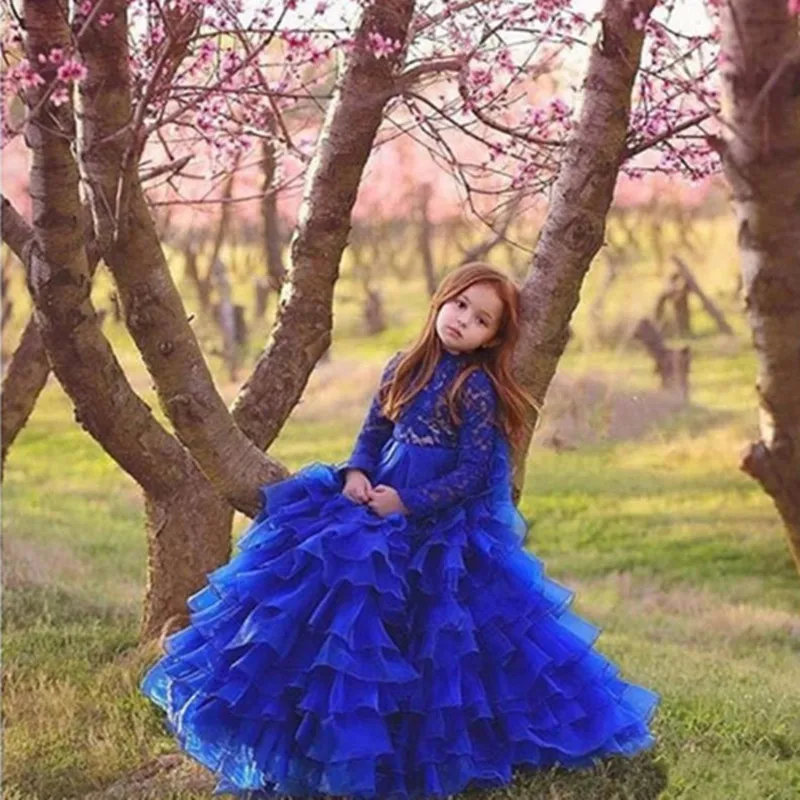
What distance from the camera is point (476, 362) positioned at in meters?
4.04

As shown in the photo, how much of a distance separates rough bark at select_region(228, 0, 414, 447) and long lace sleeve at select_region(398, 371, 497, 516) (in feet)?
4.16

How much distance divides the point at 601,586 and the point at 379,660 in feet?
21.4

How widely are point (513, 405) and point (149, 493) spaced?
192 cm

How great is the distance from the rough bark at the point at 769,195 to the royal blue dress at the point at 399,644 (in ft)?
5.08

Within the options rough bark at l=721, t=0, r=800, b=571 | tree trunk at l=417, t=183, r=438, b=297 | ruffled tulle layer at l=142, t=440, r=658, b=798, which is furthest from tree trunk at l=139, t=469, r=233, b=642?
tree trunk at l=417, t=183, r=438, b=297

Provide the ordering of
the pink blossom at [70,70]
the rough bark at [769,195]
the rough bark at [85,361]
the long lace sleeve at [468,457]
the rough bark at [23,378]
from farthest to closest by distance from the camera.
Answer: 1. the rough bark at [23,378]
2. the rough bark at [85,361]
3. the long lace sleeve at [468,457]
4. the pink blossom at [70,70]
5. the rough bark at [769,195]

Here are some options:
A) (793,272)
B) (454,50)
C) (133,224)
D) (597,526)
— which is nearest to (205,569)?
(133,224)

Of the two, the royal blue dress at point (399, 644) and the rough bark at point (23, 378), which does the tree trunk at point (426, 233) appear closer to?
the rough bark at point (23, 378)

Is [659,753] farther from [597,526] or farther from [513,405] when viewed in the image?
[597,526]

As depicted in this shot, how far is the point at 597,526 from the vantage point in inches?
464

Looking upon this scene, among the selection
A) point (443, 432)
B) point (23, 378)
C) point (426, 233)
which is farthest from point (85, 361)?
point (426, 233)

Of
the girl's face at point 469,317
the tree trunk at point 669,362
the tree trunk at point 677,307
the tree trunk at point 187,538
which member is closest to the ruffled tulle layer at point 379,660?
the girl's face at point 469,317

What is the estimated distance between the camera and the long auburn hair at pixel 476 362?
396 centimetres

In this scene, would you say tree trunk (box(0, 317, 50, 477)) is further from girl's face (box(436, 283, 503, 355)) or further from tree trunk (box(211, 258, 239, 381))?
tree trunk (box(211, 258, 239, 381))
